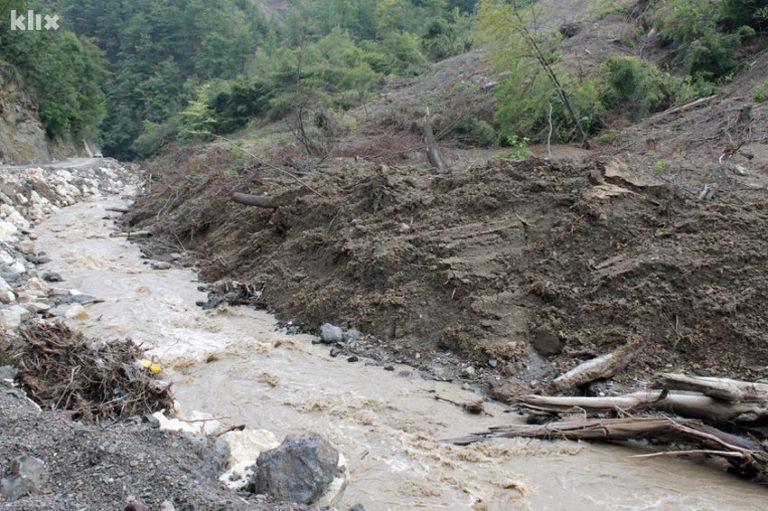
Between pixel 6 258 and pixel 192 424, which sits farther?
pixel 6 258

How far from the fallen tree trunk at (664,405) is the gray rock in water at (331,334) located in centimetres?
255

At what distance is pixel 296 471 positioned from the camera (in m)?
3.74

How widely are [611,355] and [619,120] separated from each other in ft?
35.1

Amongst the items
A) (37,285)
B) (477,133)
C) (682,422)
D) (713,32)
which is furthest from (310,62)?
(682,422)

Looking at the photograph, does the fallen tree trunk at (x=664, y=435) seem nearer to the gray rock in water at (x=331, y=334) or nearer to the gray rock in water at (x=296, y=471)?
the gray rock in water at (x=296, y=471)

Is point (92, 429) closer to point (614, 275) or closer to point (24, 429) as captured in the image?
point (24, 429)

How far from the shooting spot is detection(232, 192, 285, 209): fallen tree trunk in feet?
34.5

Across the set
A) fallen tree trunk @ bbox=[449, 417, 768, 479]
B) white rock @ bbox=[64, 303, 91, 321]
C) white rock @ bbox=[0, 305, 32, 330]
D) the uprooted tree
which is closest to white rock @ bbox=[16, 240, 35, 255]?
white rock @ bbox=[64, 303, 91, 321]

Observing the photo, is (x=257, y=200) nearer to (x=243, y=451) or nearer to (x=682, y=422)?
(x=243, y=451)

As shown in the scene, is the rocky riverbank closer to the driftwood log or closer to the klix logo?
the driftwood log

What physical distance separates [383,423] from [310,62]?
2882 centimetres

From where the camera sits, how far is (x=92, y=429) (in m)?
3.79

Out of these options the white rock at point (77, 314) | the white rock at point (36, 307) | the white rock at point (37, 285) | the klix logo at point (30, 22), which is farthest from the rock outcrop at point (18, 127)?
the white rock at point (77, 314)

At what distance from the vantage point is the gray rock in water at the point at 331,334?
716 cm
